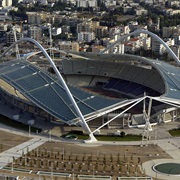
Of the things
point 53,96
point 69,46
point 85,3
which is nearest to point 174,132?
point 53,96

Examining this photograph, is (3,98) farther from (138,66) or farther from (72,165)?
(72,165)

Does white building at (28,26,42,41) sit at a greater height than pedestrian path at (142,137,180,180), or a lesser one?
greater

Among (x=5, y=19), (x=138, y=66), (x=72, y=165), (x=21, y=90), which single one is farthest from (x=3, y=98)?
(x=5, y=19)

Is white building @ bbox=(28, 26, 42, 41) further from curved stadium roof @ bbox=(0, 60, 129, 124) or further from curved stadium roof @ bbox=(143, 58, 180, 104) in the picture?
curved stadium roof @ bbox=(143, 58, 180, 104)

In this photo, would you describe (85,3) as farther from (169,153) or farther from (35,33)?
(169,153)

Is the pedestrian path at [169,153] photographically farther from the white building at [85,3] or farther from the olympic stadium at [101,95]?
the white building at [85,3]

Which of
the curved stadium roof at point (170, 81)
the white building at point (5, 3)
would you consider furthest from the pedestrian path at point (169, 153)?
the white building at point (5, 3)

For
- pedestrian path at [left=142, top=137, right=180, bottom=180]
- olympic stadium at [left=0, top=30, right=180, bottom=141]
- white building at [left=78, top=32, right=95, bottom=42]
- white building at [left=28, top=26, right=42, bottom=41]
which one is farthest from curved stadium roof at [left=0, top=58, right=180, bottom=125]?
white building at [left=28, top=26, right=42, bottom=41]

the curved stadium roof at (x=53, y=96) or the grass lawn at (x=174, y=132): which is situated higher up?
the curved stadium roof at (x=53, y=96)
